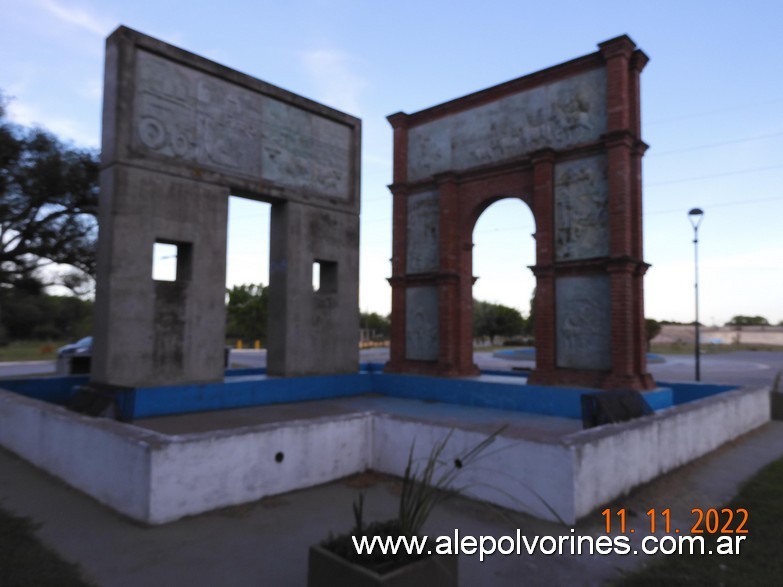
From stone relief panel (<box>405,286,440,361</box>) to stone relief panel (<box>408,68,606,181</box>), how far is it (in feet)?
11.9

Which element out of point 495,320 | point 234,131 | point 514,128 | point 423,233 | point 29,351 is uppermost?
point 514,128

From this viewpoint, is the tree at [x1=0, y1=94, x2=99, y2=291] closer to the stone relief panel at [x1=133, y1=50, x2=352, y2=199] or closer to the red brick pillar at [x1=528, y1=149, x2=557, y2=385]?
the stone relief panel at [x1=133, y1=50, x2=352, y2=199]

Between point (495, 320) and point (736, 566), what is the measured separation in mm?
62042

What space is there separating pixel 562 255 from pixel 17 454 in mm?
11719

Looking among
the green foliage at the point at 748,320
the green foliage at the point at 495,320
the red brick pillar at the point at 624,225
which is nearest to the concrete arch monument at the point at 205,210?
the red brick pillar at the point at 624,225

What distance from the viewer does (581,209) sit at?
12.7m

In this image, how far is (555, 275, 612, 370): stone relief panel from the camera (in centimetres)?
1216

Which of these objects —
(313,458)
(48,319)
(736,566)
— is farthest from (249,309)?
(736,566)

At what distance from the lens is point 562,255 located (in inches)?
508

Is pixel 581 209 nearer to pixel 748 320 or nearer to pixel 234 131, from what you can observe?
pixel 234 131

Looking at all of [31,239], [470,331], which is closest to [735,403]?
[470,331]

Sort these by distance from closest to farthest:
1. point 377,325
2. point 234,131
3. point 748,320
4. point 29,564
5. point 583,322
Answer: point 29,564, point 583,322, point 234,131, point 377,325, point 748,320

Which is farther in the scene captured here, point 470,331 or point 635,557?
point 470,331

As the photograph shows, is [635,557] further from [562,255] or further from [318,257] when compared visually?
[318,257]
